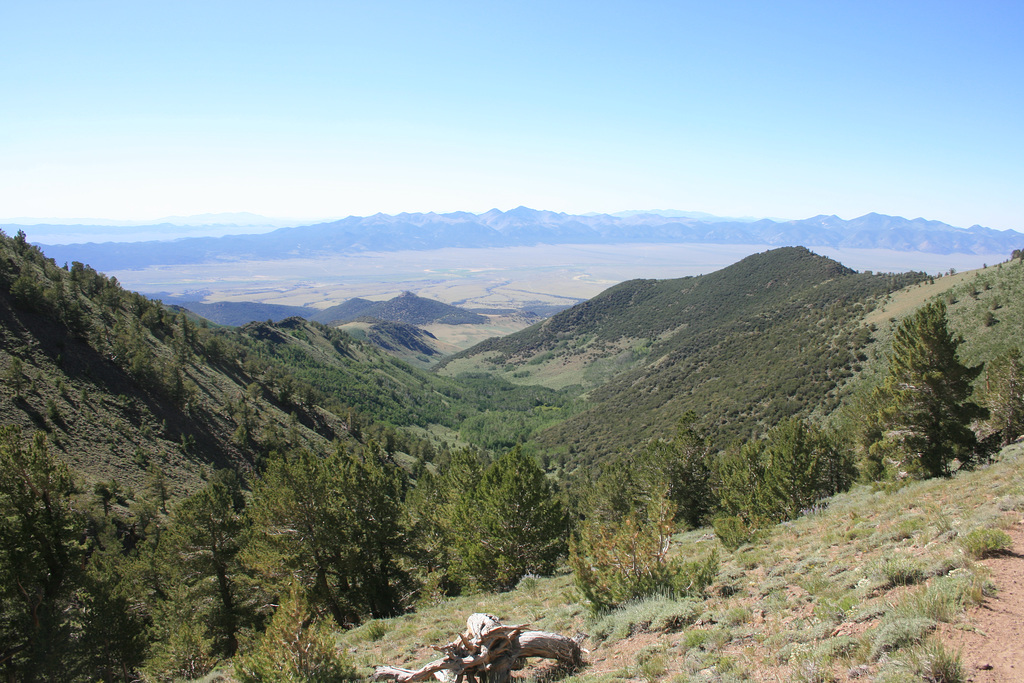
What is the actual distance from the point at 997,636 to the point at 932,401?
18.8 m

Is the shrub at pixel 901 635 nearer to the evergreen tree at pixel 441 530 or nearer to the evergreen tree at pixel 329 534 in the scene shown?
the evergreen tree at pixel 441 530

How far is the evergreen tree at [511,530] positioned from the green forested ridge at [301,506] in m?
0.10

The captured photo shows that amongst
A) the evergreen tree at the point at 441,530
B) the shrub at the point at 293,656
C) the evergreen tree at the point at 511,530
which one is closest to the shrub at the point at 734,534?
the evergreen tree at the point at 511,530

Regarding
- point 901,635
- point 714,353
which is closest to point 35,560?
point 901,635

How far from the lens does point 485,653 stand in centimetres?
850

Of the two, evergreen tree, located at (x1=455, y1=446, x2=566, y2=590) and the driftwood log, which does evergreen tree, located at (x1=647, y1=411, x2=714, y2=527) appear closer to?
evergreen tree, located at (x1=455, y1=446, x2=566, y2=590)

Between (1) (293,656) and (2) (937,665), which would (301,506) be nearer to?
(1) (293,656)

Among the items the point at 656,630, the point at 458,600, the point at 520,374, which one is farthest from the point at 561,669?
the point at 520,374

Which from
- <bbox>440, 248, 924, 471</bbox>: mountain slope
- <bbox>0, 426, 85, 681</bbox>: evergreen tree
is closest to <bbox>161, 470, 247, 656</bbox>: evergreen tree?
<bbox>0, 426, 85, 681</bbox>: evergreen tree

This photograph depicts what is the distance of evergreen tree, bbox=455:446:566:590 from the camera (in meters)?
20.2

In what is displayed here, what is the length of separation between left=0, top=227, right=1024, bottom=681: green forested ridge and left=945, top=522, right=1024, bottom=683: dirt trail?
2.42 ft

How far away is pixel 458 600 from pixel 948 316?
57583mm

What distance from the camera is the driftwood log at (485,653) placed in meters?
8.48

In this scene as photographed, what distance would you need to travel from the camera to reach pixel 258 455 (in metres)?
59.1
